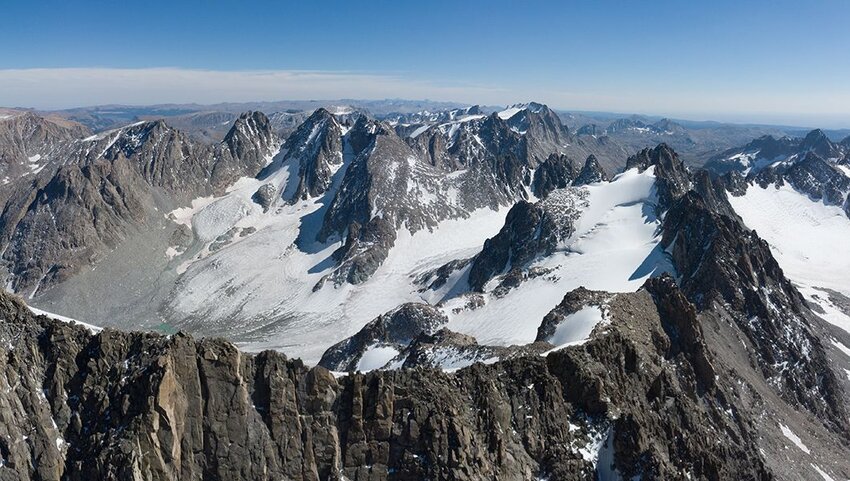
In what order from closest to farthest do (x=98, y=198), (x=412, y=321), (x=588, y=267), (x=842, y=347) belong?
(x=412, y=321), (x=842, y=347), (x=588, y=267), (x=98, y=198)

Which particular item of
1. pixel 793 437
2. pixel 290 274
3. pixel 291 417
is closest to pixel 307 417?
pixel 291 417

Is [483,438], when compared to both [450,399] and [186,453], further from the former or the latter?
[186,453]

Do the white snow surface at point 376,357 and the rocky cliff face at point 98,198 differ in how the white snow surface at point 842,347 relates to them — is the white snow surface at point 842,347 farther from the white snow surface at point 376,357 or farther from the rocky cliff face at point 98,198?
the rocky cliff face at point 98,198

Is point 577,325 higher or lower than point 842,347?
higher

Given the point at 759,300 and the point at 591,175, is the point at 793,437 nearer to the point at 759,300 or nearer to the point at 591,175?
the point at 759,300

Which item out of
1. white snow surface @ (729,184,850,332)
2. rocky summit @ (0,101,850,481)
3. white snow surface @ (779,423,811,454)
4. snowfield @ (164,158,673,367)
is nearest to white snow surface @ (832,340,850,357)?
rocky summit @ (0,101,850,481)

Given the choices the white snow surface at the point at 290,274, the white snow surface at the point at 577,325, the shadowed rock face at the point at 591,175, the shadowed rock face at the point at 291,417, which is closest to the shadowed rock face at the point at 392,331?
the white snow surface at the point at 290,274

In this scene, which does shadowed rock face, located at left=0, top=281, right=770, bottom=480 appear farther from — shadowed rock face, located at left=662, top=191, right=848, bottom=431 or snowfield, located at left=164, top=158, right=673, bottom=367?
snowfield, located at left=164, top=158, right=673, bottom=367
